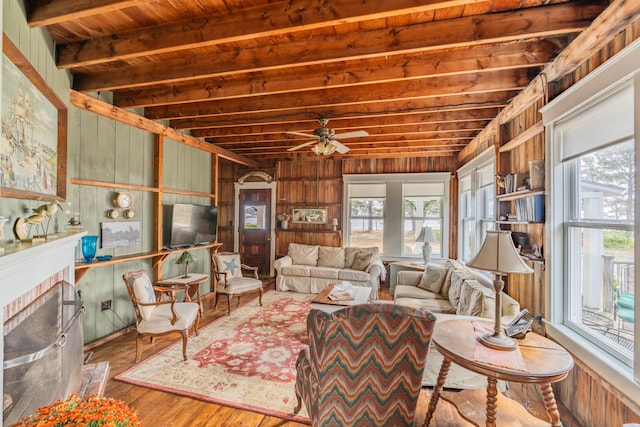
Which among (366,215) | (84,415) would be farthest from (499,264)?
(366,215)

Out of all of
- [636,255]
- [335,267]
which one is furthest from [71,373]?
[335,267]

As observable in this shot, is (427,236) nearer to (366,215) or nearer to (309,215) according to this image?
(366,215)

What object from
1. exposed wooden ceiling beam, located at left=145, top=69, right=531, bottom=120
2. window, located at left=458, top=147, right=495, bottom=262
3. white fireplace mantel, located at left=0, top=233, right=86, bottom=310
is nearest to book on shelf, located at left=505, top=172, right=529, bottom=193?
window, located at left=458, top=147, right=495, bottom=262

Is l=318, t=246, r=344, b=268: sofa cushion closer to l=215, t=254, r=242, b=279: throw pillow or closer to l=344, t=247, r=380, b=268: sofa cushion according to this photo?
l=344, t=247, r=380, b=268: sofa cushion

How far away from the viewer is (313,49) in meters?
2.30

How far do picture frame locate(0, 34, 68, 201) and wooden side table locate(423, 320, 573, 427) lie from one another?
269 cm

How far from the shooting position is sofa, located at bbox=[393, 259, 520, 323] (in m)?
2.67

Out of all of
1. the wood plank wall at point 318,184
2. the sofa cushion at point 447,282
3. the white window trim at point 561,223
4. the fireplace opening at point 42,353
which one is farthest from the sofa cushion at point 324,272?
the fireplace opening at point 42,353

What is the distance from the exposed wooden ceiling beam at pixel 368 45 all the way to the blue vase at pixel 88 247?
1.52m

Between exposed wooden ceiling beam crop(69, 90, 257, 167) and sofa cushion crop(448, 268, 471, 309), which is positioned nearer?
exposed wooden ceiling beam crop(69, 90, 257, 167)

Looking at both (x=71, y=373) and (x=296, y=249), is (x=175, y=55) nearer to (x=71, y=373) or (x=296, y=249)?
(x=71, y=373)

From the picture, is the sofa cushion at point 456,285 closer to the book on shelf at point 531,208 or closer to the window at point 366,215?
the book on shelf at point 531,208

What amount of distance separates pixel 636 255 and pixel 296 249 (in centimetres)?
506

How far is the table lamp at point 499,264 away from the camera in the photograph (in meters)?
1.71
